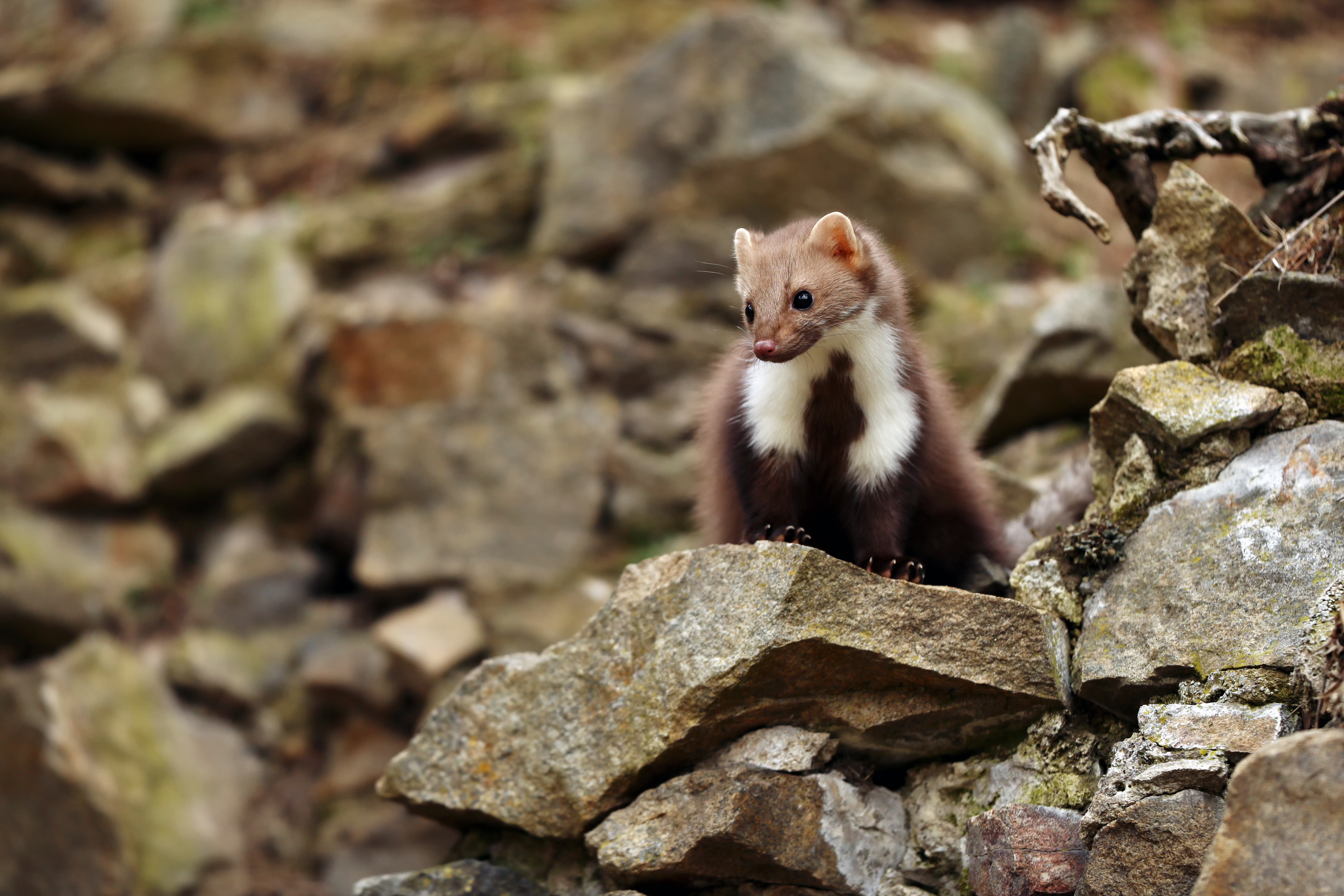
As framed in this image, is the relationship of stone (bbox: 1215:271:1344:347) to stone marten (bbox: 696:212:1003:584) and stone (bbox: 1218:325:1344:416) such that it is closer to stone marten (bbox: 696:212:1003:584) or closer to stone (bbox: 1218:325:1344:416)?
stone (bbox: 1218:325:1344:416)

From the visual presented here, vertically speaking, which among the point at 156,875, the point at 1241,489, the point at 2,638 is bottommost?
the point at 156,875

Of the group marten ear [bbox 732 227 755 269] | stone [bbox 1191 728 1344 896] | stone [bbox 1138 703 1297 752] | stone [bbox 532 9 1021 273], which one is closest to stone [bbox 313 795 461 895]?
stone [bbox 532 9 1021 273]

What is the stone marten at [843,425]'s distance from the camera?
454 centimetres

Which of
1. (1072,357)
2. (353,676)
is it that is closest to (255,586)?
(353,676)

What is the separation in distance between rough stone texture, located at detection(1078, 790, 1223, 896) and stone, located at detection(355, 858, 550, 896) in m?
2.08

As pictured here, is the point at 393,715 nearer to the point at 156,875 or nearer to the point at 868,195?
the point at 156,875

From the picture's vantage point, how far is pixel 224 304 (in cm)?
1187

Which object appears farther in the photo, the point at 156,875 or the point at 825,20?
the point at 825,20

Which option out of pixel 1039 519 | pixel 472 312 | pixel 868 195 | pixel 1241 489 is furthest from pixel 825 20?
pixel 1241 489

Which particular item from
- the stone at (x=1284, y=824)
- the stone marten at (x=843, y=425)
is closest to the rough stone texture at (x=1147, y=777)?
the stone at (x=1284, y=824)

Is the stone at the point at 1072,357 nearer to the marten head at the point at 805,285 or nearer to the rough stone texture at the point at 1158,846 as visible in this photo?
the marten head at the point at 805,285

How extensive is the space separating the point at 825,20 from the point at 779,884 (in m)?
12.1

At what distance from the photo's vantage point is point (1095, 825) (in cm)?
355

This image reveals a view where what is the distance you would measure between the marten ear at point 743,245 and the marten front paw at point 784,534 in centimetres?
115
